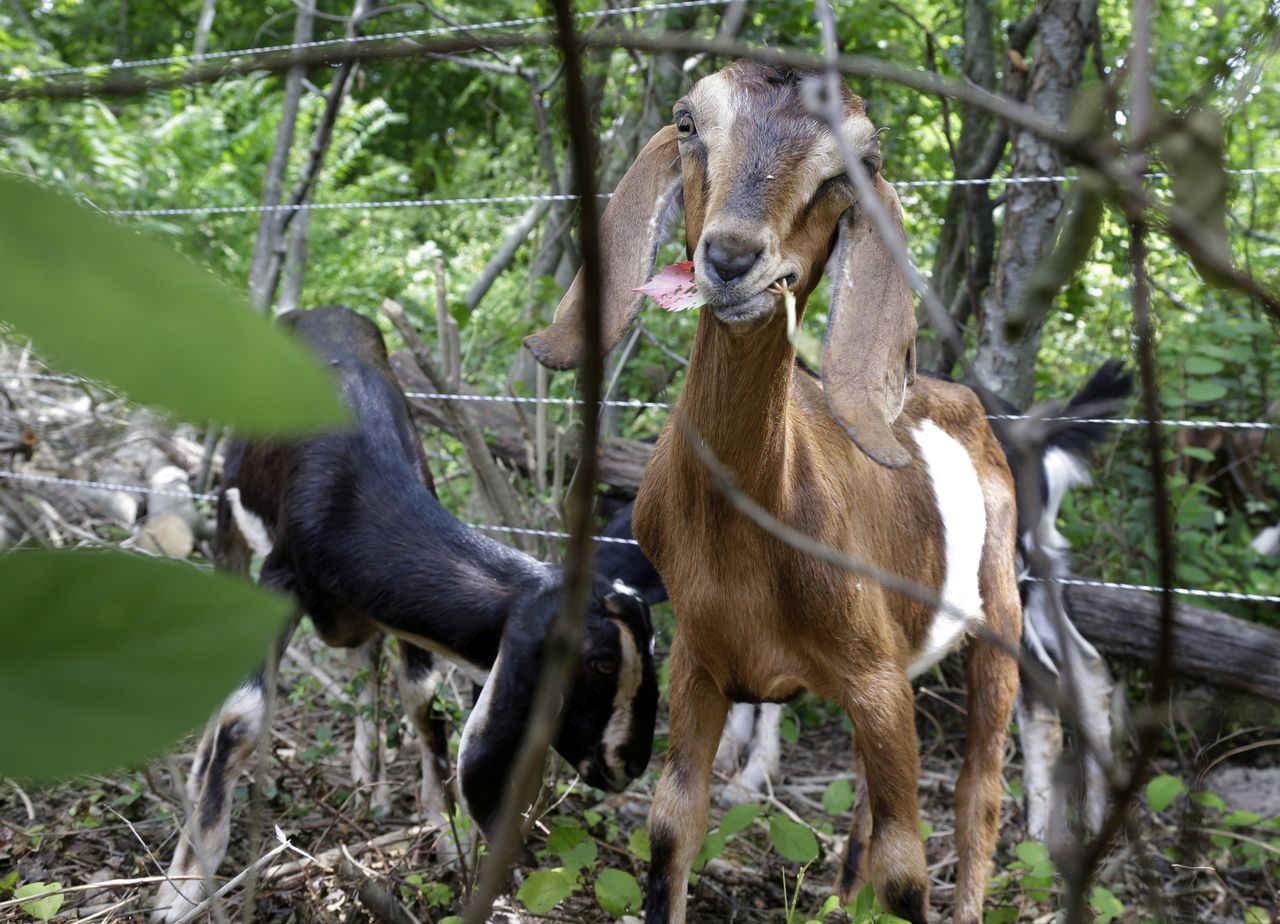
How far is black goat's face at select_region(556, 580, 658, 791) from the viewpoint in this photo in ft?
11.4

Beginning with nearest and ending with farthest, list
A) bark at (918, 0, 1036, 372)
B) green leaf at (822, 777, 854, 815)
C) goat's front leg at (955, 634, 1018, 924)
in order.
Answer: goat's front leg at (955, 634, 1018, 924)
green leaf at (822, 777, 854, 815)
bark at (918, 0, 1036, 372)

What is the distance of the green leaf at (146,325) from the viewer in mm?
314

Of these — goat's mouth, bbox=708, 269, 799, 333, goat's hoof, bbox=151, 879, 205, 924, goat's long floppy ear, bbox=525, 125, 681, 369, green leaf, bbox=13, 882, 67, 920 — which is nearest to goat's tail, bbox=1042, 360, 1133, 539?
goat's long floppy ear, bbox=525, 125, 681, 369

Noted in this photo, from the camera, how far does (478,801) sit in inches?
130

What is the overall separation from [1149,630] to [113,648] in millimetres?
5085

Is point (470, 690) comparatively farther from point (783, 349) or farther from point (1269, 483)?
point (1269, 483)

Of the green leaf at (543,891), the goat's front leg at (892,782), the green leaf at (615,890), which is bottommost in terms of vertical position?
the green leaf at (615,890)

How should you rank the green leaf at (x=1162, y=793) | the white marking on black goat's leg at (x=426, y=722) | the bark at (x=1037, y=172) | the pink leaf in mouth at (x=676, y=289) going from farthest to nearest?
the bark at (x=1037, y=172) → the white marking on black goat's leg at (x=426, y=722) → the green leaf at (x=1162, y=793) → the pink leaf in mouth at (x=676, y=289)

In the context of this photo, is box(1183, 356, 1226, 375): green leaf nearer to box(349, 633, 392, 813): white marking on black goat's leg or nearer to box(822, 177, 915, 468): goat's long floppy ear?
box(822, 177, 915, 468): goat's long floppy ear

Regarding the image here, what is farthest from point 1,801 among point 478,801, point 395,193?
point 395,193

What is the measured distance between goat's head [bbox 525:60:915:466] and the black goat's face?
4.06 ft

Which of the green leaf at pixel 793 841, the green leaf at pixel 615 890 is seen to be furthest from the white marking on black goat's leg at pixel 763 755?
the green leaf at pixel 615 890

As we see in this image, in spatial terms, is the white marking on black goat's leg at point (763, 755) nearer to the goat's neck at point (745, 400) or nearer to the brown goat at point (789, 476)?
the brown goat at point (789, 476)

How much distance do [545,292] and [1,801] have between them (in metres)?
2.68
